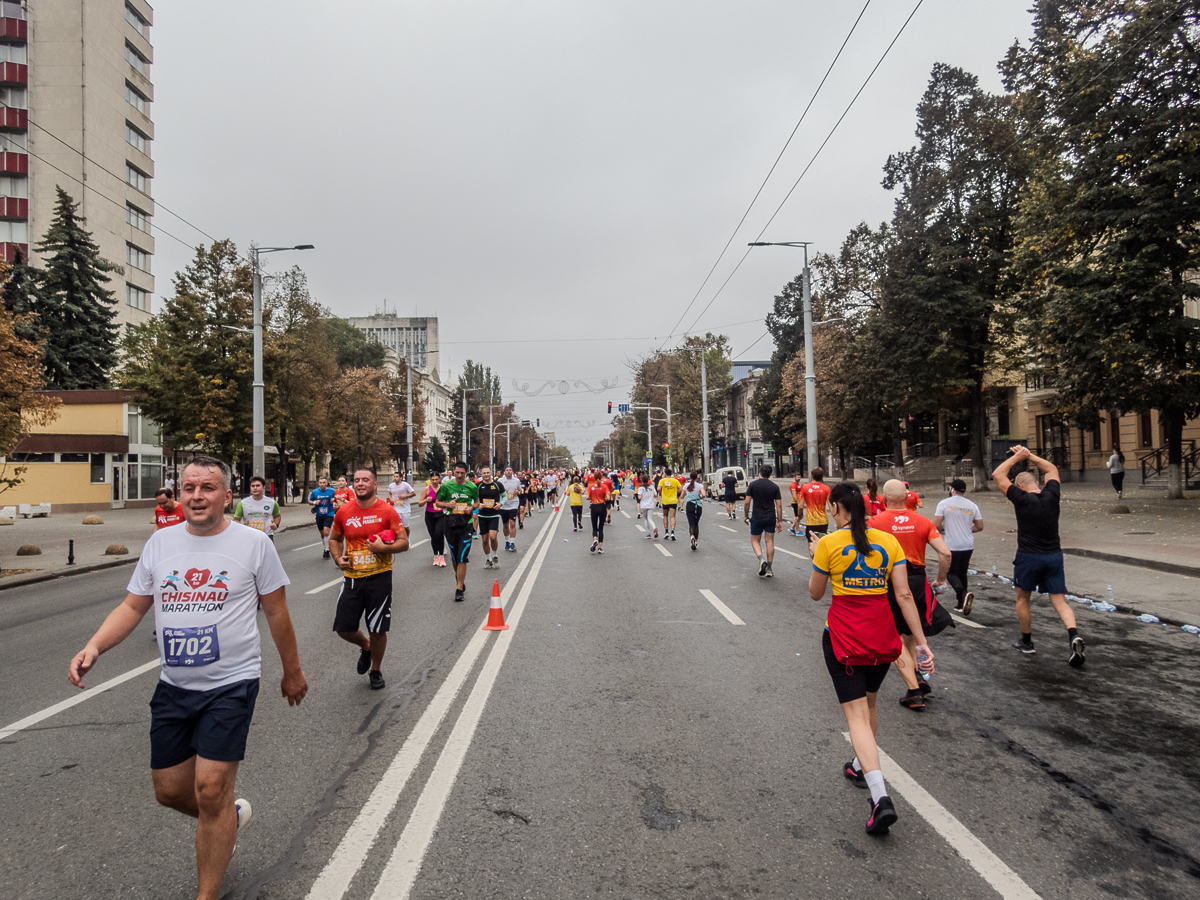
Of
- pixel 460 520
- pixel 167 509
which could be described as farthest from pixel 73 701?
pixel 460 520

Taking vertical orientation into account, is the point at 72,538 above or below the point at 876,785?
below

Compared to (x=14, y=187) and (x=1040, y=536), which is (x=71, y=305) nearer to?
(x=14, y=187)

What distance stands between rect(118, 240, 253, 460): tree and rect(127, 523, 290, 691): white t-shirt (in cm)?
3031

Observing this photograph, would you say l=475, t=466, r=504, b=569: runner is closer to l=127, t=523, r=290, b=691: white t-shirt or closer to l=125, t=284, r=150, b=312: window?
l=127, t=523, r=290, b=691: white t-shirt

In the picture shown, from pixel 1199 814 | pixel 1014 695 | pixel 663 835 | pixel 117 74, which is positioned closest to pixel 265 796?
pixel 663 835

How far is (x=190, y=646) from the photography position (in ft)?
9.93

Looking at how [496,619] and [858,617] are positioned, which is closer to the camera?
[858,617]

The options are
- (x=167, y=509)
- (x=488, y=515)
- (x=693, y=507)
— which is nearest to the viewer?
(x=167, y=509)

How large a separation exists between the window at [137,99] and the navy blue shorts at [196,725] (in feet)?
205

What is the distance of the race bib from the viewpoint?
3.01m

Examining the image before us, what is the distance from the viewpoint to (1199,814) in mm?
3863

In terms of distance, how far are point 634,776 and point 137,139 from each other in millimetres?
63437

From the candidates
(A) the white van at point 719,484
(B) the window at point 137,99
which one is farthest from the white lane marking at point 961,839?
(B) the window at point 137,99

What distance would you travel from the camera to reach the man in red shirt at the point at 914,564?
562 cm
